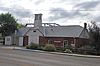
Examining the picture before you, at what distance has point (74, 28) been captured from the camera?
58.6 meters

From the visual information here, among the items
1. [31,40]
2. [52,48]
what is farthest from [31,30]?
[52,48]

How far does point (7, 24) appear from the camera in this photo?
7956 cm

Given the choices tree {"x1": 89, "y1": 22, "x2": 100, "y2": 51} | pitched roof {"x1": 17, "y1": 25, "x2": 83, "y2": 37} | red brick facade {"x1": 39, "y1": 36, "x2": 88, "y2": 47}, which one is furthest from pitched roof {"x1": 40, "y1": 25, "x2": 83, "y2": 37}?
tree {"x1": 89, "y1": 22, "x2": 100, "y2": 51}

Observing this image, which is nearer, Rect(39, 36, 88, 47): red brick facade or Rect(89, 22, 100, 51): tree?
Rect(89, 22, 100, 51): tree

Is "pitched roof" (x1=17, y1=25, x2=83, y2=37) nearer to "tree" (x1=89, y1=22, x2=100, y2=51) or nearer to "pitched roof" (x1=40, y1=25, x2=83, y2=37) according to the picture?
"pitched roof" (x1=40, y1=25, x2=83, y2=37)

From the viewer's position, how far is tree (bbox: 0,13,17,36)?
7838 centimetres

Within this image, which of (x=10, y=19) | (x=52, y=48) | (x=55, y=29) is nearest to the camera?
(x=52, y=48)

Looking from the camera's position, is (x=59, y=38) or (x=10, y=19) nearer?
(x=59, y=38)

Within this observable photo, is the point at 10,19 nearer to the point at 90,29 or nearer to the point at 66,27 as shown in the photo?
the point at 66,27

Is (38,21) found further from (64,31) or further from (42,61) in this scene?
(42,61)

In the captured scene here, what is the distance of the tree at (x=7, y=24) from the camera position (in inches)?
3086

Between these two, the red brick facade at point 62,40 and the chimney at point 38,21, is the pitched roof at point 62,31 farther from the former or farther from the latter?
the chimney at point 38,21

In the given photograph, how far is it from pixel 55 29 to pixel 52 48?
16.5 metres

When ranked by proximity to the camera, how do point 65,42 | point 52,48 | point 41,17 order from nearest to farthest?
point 52,48
point 65,42
point 41,17
